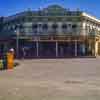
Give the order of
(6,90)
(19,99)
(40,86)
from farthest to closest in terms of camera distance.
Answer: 1. (40,86)
2. (6,90)
3. (19,99)

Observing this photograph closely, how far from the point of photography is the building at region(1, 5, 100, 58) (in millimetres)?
52406

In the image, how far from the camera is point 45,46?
5431 centimetres

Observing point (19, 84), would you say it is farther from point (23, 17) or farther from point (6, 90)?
point (23, 17)

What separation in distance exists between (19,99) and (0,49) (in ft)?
158

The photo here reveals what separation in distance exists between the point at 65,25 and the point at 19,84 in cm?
3908

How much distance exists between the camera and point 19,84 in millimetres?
16719

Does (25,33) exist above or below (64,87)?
above

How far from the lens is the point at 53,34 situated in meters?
52.7

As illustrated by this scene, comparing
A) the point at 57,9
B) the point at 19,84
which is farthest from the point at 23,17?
the point at 19,84

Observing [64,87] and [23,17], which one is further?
[23,17]

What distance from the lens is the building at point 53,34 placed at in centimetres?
5241

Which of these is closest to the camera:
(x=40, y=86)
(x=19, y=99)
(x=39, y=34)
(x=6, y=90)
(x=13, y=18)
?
(x=19, y=99)

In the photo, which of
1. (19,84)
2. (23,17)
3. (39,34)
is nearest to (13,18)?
(23,17)

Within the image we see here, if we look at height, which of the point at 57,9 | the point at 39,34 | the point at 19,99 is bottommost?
the point at 19,99
